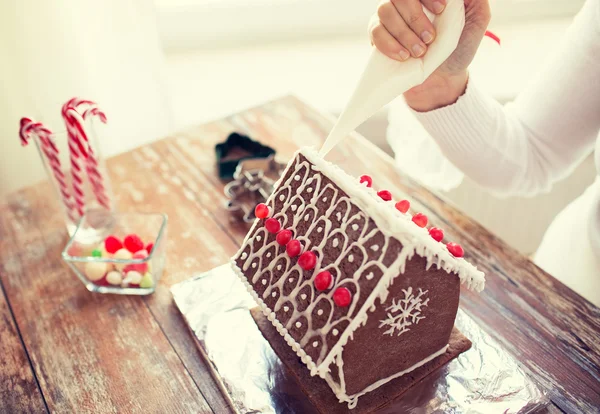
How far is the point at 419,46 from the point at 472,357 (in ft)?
1.49

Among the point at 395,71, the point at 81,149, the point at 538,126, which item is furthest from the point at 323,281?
the point at 538,126

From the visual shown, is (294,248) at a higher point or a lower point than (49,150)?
higher

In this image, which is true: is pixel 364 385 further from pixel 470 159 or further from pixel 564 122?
pixel 564 122

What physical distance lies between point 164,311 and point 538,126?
0.80 metres

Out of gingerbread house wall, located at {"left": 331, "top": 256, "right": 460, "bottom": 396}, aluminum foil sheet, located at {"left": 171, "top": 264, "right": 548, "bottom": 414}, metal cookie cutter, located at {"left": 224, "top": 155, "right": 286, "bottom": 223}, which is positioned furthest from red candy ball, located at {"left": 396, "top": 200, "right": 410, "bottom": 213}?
metal cookie cutter, located at {"left": 224, "top": 155, "right": 286, "bottom": 223}

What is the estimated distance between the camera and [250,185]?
113cm

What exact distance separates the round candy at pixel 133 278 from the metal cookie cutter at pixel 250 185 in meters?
0.23

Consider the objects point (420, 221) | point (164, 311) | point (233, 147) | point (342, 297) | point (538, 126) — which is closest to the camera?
point (342, 297)

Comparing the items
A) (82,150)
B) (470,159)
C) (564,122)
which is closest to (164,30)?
(82,150)

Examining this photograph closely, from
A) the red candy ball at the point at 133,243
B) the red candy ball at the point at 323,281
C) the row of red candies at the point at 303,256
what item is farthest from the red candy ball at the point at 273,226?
the red candy ball at the point at 133,243

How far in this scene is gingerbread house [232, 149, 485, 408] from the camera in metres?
0.66

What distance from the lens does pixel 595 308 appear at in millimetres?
906

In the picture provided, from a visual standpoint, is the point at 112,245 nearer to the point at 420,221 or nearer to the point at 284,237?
the point at 284,237

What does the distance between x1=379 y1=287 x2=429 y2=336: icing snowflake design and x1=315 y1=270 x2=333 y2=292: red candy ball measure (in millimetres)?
78
